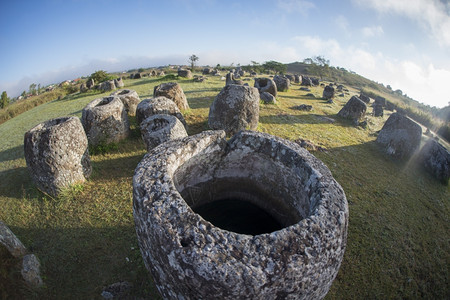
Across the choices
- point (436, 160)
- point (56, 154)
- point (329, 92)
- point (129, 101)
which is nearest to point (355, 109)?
point (436, 160)

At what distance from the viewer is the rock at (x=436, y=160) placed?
789cm

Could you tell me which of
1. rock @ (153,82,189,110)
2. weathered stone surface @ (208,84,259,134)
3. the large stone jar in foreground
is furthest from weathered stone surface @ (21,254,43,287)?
rock @ (153,82,189,110)

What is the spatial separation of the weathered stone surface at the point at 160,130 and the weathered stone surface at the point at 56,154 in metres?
1.65

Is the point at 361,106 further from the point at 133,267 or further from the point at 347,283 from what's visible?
the point at 133,267

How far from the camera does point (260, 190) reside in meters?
4.46

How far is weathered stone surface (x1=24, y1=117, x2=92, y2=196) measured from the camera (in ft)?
16.8

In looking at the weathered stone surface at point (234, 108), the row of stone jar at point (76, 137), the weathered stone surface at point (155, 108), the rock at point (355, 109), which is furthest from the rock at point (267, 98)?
the row of stone jar at point (76, 137)

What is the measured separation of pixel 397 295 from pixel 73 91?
2380 centimetres

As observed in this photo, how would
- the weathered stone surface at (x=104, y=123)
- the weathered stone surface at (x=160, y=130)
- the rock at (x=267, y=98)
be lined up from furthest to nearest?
1. the rock at (x=267, y=98)
2. the weathered stone surface at (x=104, y=123)
3. the weathered stone surface at (x=160, y=130)

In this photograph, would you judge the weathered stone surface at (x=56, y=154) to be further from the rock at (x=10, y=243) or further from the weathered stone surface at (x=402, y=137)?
the weathered stone surface at (x=402, y=137)

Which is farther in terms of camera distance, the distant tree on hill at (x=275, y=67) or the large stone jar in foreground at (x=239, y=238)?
the distant tree on hill at (x=275, y=67)

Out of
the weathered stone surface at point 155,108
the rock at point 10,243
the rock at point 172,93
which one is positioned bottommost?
the rock at point 10,243

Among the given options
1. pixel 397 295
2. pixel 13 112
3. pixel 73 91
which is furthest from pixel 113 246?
pixel 73 91

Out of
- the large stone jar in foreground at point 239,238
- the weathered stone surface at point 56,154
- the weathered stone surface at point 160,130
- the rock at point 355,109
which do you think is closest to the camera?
the large stone jar in foreground at point 239,238
